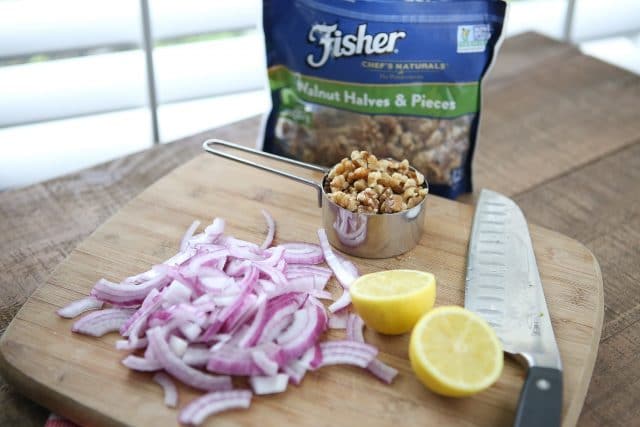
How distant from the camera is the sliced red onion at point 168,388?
1.15 metres

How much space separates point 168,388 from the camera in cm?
117

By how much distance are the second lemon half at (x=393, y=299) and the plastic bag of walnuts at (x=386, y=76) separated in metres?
0.54

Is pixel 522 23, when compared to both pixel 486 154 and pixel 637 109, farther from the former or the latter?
pixel 486 154

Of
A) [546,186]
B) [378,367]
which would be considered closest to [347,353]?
[378,367]

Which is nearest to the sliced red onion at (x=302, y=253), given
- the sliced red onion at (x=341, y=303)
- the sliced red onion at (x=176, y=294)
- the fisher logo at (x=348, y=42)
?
the sliced red onion at (x=341, y=303)

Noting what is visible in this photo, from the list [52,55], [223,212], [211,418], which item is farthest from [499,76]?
[211,418]

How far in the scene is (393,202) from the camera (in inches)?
56.9

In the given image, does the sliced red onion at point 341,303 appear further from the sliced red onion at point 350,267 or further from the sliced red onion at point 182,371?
the sliced red onion at point 182,371

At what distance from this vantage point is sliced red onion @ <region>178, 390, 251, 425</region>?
3.66ft

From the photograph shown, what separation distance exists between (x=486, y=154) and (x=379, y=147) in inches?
15.5

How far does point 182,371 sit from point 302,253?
1.28ft

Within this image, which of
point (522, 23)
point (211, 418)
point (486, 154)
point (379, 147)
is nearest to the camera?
point (211, 418)

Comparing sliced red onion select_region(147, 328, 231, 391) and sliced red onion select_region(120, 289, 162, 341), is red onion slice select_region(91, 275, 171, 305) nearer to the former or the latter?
sliced red onion select_region(120, 289, 162, 341)

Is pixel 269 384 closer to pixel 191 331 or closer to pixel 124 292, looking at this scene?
pixel 191 331
